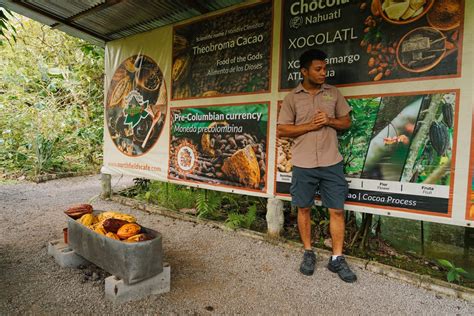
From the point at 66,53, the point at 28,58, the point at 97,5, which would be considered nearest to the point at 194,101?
the point at 97,5

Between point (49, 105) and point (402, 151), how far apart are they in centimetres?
918

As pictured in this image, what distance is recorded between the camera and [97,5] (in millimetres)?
3773

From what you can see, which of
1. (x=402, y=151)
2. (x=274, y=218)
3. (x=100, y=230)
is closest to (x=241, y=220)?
(x=274, y=218)

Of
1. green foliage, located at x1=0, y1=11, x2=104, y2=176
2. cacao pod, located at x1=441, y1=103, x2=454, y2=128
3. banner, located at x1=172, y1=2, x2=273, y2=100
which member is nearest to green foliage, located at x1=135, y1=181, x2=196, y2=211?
banner, located at x1=172, y1=2, x2=273, y2=100

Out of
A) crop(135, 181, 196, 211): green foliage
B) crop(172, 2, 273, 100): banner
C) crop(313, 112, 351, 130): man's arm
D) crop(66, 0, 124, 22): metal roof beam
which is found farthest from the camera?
crop(135, 181, 196, 211): green foliage

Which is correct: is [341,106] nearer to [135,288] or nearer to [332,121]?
[332,121]

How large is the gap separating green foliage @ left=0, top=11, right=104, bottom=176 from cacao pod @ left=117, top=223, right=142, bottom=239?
639cm

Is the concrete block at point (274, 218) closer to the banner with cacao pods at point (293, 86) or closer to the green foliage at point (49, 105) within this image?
the banner with cacao pods at point (293, 86)

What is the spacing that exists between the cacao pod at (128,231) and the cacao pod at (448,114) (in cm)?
264

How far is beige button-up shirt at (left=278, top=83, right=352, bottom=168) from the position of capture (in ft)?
8.77

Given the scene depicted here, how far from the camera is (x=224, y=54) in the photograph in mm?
3648

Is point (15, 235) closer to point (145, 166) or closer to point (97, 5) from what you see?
point (145, 166)

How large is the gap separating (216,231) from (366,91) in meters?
2.38

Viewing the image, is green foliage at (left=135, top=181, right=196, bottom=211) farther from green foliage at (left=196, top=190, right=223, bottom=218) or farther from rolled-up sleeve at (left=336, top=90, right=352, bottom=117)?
rolled-up sleeve at (left=336, top=90, right=352, bottom=117)
